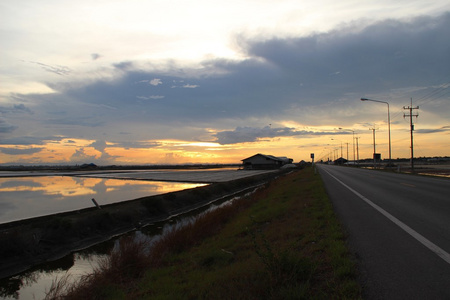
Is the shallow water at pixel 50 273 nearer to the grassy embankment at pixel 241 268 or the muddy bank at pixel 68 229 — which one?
the muddy bank at pixel 68 229

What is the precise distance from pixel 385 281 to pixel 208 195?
27.7 meters

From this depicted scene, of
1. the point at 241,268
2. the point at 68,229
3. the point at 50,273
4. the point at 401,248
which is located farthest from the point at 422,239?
the point at 68,229

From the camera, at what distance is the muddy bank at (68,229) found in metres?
12.6

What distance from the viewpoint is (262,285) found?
213 inches

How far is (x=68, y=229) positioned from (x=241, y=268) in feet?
40.0

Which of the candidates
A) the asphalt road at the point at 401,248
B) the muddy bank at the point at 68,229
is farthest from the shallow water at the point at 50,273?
the asphalt road at the point at 401,248

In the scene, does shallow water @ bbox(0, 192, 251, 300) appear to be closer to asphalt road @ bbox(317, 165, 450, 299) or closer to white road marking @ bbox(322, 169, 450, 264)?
asphalt road @ bbox(317, 165, 450, 299)

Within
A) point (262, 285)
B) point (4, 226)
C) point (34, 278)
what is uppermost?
point (262, 285)

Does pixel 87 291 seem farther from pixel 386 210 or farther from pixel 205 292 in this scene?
pixel 386 210

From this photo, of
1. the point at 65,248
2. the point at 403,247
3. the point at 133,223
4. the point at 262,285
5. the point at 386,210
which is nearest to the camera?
the point at 262,285

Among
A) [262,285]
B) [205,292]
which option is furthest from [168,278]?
[262,285]

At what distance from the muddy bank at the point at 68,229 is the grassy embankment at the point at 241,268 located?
204 inches

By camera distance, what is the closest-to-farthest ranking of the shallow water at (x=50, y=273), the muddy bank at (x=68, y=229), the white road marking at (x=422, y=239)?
the white road marking at (x=422, y=239), the shallow water at (x=50, y=273), the muddy bank at (x=68, y=229)

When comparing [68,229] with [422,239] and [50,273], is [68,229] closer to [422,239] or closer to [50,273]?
[50,273]
